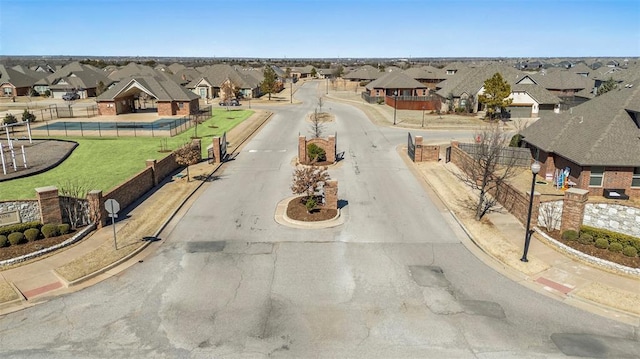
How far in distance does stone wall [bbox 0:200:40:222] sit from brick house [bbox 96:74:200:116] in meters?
44.5

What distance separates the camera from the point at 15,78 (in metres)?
100

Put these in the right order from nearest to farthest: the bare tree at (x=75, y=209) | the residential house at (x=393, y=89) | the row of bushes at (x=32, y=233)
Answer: the row of bushes at (x=32, y=233)
the bare tree at (x=75, y=209)
the residential house at (x=393, y=89)

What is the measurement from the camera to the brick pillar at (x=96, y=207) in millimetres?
23016

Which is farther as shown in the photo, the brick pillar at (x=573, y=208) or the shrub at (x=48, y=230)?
the brick pillar at (x=573, y=208)

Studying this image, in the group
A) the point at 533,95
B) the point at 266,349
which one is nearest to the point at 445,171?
the point at 266,349

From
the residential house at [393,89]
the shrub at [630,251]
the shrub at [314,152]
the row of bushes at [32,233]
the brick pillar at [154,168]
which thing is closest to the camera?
the shrub at [630,251]

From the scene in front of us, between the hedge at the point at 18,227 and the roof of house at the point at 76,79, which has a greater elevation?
the roof of house at the point at 76,79

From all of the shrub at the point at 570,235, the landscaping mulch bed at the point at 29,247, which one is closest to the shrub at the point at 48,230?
the landscaping mulch bed at the point at 29,247

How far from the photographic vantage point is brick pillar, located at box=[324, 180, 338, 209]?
25562 millimetres

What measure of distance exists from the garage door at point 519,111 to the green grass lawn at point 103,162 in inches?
1519

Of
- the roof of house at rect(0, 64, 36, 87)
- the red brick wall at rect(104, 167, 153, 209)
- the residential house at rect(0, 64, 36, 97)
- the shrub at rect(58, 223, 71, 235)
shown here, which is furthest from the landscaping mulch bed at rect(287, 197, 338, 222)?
the roof of house at rect(0, 64, 36, 87)

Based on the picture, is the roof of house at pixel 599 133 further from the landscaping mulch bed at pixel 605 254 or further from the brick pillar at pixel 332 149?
the brick pillar at pixel 332 149

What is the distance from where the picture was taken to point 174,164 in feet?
116

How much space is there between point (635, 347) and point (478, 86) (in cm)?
6124
